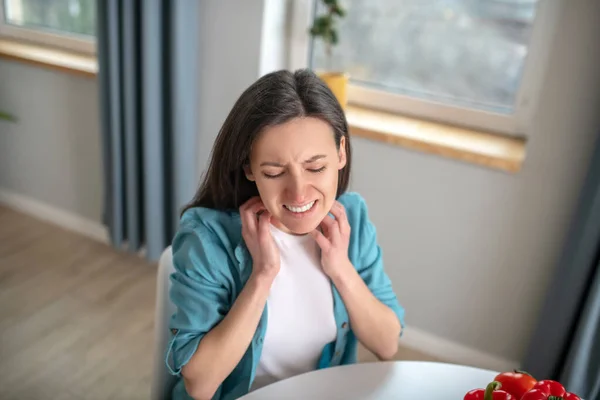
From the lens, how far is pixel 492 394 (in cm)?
75

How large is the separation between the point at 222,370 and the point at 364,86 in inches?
58.1

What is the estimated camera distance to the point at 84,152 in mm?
2660

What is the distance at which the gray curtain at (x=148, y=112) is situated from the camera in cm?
207

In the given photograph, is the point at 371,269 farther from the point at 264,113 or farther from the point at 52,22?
the point at 52,22

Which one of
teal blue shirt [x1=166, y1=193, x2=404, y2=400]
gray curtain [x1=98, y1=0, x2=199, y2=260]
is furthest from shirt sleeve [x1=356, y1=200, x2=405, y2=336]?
gray curtain [x1=98, y1=0, x2=199, y2=260]

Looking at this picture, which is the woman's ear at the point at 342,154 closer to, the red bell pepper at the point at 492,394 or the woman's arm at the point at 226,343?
the woman's arm at the point at 226,343

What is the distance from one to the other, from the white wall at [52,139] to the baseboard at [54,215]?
3cm

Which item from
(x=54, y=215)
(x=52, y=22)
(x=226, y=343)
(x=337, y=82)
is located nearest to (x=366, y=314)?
(x=226, y=343)

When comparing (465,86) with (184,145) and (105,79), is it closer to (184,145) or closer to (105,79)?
(184,145)

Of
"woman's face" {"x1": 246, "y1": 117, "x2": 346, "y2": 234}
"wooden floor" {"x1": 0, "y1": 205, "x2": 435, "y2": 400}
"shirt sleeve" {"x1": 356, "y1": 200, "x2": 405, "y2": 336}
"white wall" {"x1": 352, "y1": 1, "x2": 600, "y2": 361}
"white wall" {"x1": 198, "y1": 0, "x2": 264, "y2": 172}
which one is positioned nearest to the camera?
"woman's face" {"x1": 246, "y1": 117, "x2": 346, "y2": 234}

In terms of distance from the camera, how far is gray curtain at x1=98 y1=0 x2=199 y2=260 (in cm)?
207

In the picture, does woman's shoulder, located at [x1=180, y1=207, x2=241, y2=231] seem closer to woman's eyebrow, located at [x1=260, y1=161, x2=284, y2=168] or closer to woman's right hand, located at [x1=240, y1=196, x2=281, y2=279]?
woman's right hand, located at [x1=240, y1=196, x2=281, y2=279]

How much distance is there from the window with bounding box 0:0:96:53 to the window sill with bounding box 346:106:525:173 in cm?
143

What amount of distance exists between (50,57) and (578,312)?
2.41 metres
